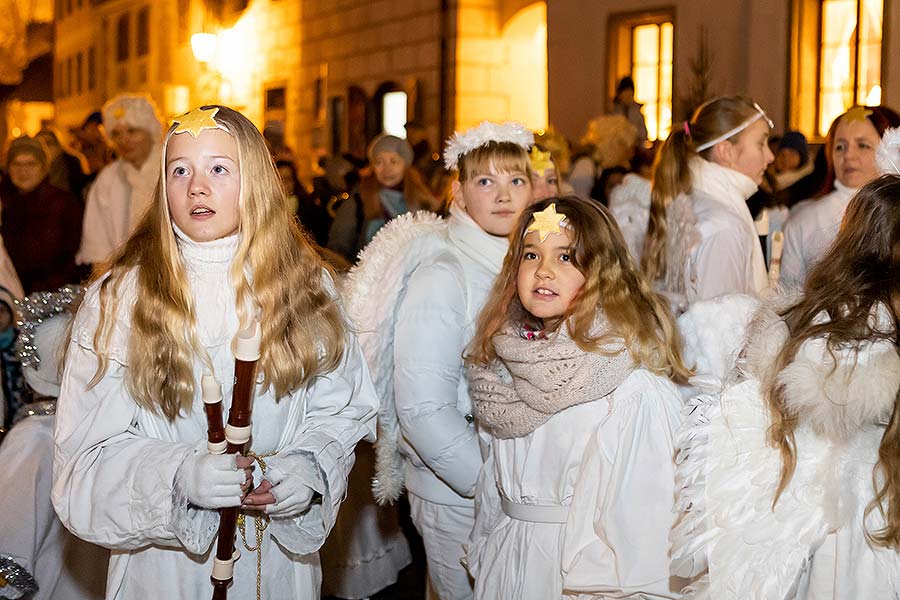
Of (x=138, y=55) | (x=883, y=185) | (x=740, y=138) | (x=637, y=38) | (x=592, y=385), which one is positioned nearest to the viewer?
(x=883, y=185)

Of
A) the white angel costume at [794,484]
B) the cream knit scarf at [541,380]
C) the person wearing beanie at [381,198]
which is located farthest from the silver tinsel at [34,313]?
the person wearing beanie at [381,198]

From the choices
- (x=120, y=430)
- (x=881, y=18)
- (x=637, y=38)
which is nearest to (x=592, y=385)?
(x=120, y=430)

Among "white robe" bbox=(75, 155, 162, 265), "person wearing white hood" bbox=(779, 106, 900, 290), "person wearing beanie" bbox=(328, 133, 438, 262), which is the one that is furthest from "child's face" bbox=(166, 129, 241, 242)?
"person wearing beanie" bbox=(328, 133, 438, 262)

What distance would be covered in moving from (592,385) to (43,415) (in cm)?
220

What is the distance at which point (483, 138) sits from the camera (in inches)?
173

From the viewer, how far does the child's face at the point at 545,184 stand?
4.94m

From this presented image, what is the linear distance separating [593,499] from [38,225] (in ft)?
19.4

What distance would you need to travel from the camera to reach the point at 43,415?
4.35 metres

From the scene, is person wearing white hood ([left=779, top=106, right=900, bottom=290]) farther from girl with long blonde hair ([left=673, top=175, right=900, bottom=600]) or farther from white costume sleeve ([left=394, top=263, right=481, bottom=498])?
girl with long blonde hair ([left=673, top=175, right=900, bottom=600])

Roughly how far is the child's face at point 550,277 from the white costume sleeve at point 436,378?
18.3 inches

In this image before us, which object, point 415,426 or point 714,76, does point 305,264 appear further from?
point 714,76

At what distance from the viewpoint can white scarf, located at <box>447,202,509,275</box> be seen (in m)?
4.20

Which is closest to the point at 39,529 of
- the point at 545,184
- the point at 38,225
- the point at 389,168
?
the point at 545,184

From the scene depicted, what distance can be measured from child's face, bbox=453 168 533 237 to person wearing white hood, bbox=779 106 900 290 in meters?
1.79
